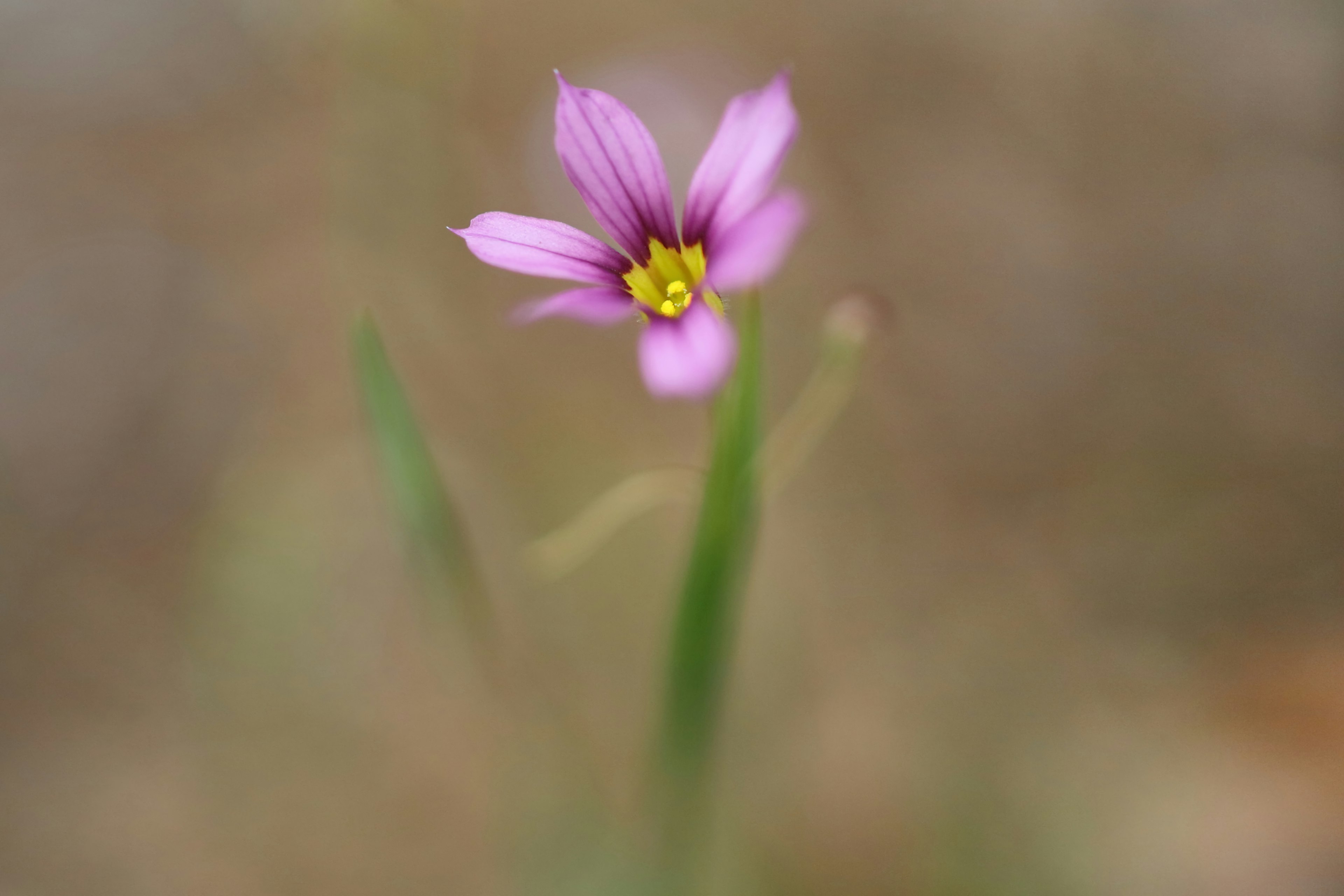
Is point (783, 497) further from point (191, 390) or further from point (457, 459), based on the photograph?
point (191, 390)

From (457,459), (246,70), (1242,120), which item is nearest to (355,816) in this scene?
(457,459)

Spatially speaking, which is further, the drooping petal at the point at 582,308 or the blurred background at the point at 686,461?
the blurred background at the point at 686,461

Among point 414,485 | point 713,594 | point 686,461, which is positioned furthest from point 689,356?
point 686,461

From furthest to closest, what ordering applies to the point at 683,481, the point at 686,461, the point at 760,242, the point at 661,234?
the point at 686,461 → the point at 683,481 → the point at 661,234 → the point at 760,242

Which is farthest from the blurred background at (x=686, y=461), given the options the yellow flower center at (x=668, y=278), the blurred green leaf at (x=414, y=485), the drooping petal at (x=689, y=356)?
the drooping petal at (x=689, y=356)

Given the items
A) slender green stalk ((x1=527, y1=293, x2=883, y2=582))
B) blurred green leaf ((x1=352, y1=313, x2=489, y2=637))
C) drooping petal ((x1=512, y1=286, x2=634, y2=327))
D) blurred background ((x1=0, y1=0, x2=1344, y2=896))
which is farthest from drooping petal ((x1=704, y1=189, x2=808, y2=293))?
blurred background ((x1=0, y1=0, x2=1344, y2=896))

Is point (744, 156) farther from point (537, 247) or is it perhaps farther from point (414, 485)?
point (414, 485)

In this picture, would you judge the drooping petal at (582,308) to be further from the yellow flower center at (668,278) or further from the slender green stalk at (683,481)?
the slender green stalk at (683,481)
